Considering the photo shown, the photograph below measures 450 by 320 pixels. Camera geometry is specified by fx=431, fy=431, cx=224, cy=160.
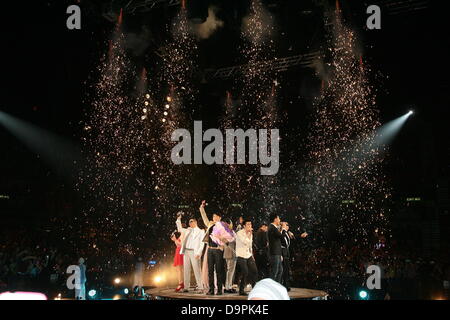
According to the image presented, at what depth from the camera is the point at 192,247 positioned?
34.4 ft

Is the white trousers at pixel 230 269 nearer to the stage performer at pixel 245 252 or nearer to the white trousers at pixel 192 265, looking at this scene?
the stage performer at pixel 245 252

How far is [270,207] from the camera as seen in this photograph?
23.6m

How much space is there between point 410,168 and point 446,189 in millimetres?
2016

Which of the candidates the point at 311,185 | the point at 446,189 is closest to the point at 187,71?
the point at 311,185

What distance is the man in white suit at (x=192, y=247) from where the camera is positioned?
1043cm

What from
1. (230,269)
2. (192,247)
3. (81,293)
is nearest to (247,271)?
(230,269)

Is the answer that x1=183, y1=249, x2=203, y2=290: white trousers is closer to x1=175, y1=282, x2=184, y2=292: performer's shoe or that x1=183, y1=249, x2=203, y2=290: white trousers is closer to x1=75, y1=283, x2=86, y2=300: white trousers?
x1=175, y1=282, x2=184, y2=292: performer's shoe

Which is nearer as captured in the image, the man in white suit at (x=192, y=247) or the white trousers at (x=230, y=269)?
the white trousers at (x=230, y=269)

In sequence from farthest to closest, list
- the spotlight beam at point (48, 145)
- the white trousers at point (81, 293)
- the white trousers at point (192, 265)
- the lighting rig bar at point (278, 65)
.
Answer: the spotlight beam at point (48, 145) → the lighting rig bar at point (278, 65) → the white trousers at point (81, 293) → the white trousers at point (192, 265)

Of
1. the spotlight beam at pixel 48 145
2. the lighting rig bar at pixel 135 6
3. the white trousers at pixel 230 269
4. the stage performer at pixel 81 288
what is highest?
the lighting rig bar at pixel 135 6

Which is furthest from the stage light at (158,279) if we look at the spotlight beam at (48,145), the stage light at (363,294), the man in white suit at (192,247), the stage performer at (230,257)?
the spotlight beam at (48,145)

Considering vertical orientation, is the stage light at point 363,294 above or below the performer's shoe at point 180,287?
below

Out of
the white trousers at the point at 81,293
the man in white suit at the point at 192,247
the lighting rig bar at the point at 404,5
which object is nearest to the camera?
the man in white suit at the point at 192,247

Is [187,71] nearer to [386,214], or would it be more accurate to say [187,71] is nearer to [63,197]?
[63,197]
